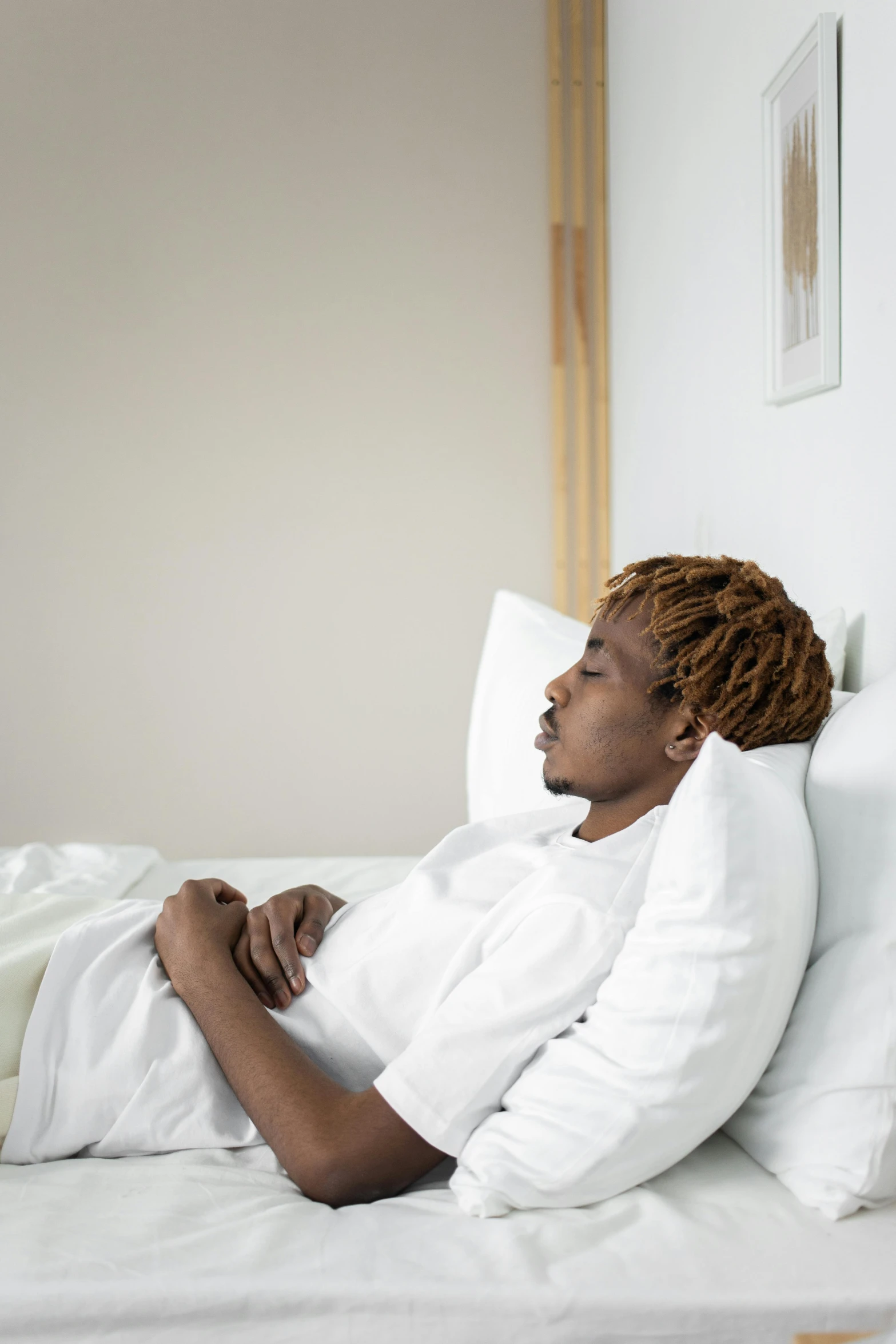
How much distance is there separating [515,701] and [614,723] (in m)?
0.78

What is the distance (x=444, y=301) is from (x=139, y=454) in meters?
0.98

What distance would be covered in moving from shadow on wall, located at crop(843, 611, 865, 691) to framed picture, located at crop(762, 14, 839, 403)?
0.98ft

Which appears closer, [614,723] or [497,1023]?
[497,1023]

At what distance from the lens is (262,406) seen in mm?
3105

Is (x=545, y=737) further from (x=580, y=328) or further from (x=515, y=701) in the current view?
(x=580, y=328)

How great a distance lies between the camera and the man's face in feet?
3.52

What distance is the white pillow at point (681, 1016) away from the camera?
0.83 m

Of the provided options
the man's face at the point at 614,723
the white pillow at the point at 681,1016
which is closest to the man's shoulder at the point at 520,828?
the man's face at the point at 614,723

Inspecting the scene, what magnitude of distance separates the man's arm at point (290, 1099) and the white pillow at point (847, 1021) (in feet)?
0.97

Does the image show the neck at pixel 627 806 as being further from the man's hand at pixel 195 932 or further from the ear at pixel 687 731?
the man's hand at pixel 195 932

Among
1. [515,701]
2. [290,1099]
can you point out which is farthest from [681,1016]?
[515,701]

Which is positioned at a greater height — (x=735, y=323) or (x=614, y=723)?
(x=735, y=323)

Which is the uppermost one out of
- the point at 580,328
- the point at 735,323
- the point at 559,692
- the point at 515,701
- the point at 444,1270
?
the point at 580,328

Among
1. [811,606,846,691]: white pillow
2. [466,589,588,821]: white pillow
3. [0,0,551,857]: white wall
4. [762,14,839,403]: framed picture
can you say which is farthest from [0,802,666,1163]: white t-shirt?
[0,0,551,857]: white wall
